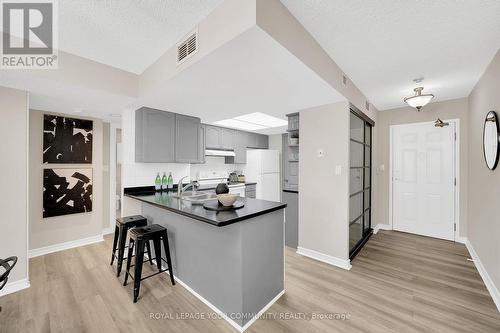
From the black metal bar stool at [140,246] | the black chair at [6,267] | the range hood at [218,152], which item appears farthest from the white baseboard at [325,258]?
the black chair at [6,267]

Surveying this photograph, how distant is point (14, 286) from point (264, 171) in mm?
4288

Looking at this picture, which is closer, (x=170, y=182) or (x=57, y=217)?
(x=57, y=217)

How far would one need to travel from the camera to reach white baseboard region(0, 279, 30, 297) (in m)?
2.16

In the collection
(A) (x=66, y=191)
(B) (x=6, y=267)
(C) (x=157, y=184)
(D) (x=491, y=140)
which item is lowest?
(B) (x=6, y=267)

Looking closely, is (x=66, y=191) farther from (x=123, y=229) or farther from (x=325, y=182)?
(x=325, y=182)

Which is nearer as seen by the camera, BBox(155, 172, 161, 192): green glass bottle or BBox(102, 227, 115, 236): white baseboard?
BBox(155, 172, 161, 192): green glass bottle

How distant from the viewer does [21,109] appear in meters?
2.30

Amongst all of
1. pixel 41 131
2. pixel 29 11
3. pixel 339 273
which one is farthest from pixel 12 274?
pixel 339 273

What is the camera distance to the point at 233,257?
180cm

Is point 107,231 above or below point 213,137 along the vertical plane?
below

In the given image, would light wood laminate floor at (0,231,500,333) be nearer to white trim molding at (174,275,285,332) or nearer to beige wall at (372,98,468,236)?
white trim molding at (174,275,285,332)

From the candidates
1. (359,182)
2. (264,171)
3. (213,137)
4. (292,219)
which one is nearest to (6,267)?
(292,219)

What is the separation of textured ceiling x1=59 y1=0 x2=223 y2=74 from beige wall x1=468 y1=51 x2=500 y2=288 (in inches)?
117

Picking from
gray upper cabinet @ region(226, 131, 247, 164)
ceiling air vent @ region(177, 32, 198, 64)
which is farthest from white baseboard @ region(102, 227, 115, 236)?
ceiling air vent @ region(177, 32, 198, 64)
